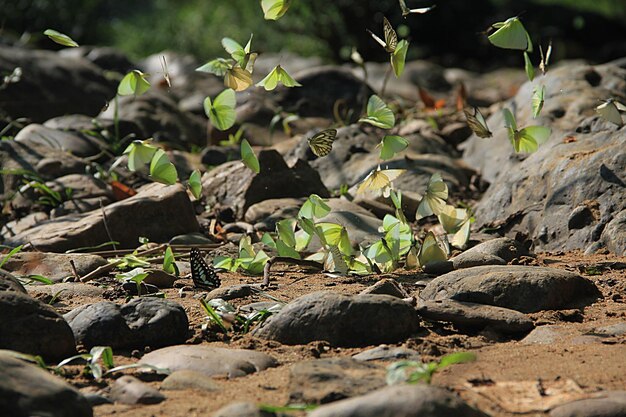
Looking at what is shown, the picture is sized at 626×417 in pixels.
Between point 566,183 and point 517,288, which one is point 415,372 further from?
point 566,183

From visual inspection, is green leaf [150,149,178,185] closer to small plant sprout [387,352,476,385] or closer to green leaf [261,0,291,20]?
green leaf [261,0,291,20]

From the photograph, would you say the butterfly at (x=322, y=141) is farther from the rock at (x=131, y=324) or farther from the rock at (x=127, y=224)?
the rock at (x=127, y=224)

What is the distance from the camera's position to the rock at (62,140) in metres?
6.76

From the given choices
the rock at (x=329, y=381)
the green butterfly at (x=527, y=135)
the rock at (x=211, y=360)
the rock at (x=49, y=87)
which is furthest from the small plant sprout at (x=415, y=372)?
the rock at (x=49, y=87)

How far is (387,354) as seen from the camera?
10.1ft

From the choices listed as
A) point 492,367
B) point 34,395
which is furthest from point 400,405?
point 34,395

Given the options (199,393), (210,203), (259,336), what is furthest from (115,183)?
(199,393)

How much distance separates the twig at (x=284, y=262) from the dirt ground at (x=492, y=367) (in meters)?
0.21

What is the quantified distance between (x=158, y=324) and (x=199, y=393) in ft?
2.08

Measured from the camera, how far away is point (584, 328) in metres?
3.43

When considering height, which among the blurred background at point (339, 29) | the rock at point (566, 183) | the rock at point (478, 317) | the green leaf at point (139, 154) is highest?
the green leaf at point (139, 154)

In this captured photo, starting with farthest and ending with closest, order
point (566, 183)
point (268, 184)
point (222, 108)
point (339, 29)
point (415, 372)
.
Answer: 1. point (339, 29)
2. point (268, 184)
3. point (566, 183)
4. point (222, 108)
5. point (415, 372)

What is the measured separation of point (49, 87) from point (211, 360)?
20.1 feet

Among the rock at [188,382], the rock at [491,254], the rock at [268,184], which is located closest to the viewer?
the rock at [188,382]
